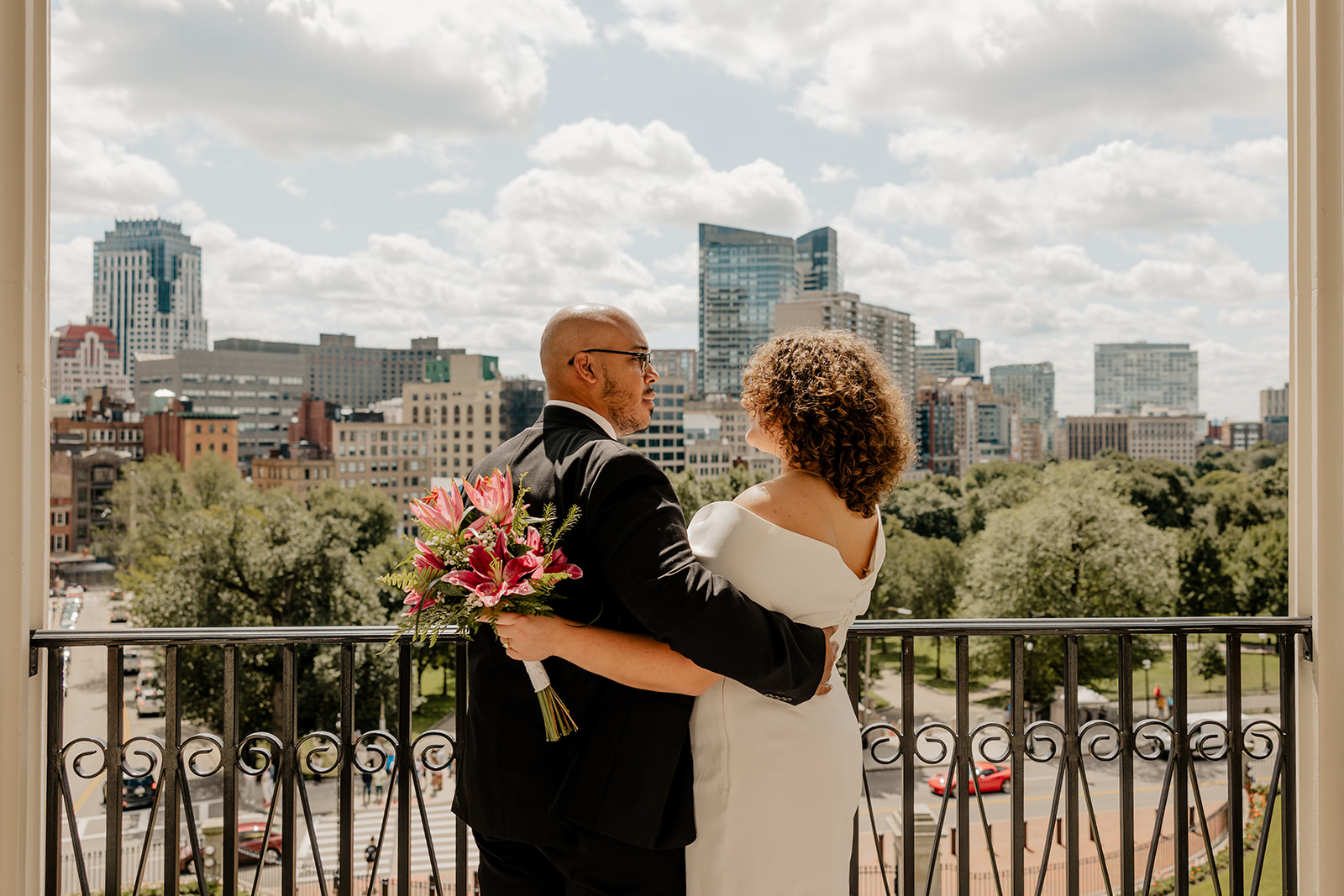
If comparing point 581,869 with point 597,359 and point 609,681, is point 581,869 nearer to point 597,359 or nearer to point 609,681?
point 609,681

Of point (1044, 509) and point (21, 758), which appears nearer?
point (21, 758)

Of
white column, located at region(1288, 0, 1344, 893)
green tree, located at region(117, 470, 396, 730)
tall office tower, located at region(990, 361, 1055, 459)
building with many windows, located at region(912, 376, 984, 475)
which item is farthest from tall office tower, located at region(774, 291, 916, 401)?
white column, located at region(1288, 0, 1344, 893)

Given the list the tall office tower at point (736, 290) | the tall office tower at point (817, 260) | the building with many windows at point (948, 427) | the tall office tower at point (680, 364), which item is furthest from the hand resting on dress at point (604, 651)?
the tall office tower at point (817, 260)

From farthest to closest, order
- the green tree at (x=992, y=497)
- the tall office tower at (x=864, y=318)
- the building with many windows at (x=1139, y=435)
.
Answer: the building with many windows at (x=1139, y=435) → the tall office tower at (x=864, y=318) → the green tree at (x=992, y=497)

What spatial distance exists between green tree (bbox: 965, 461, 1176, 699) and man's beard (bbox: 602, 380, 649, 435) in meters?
18.5

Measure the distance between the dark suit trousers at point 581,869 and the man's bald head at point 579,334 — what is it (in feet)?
2.52

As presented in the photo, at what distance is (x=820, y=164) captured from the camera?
6912 cm

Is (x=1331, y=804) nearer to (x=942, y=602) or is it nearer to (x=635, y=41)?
(x=942, y=602)

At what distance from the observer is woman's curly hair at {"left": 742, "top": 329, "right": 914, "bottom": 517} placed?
154 cm

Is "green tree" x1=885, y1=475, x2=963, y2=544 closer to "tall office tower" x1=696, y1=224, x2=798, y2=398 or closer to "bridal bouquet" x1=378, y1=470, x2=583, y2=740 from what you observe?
"tall office tower" x1=696, y1=224, x2=798, y2=398

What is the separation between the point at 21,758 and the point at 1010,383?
63.7 metres

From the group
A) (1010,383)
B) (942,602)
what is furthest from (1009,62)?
(942,602)

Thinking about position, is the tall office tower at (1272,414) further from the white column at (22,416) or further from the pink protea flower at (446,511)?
the white column at (22,416)

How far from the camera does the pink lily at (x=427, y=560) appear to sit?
4.71ft
